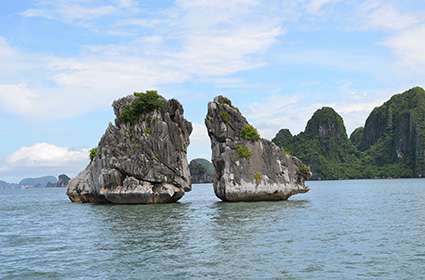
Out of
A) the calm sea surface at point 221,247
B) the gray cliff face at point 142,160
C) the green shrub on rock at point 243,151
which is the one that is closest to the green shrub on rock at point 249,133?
the green shrub on rock at point 243,151

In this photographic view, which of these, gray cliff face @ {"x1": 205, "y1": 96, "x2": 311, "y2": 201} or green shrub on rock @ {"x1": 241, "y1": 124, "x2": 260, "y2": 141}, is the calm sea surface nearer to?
gray cliff face @ {"x1": 205, "y1": 96, "x2": 311, "y2": 201}

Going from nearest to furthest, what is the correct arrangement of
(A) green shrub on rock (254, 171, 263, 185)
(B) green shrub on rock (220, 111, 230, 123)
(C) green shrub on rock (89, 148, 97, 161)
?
(A) green shrub on rock (254, 171, 263, 185)
(B) green shrub on rock (220, 111, 230, 123)
(C) green shrub on rock (89, 148, 97, 161)

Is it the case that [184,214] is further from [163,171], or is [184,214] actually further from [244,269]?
[244,269]

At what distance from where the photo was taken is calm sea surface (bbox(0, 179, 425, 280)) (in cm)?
1902

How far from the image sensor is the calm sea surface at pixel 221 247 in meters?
19.0

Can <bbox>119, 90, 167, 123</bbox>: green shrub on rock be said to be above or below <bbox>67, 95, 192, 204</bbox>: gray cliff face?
above

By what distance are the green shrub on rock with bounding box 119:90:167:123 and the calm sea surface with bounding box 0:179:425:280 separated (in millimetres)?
18708

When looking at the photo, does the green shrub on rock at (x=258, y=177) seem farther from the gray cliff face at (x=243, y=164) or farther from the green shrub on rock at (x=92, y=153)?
the green shrub on rock at (x=92, y=153)

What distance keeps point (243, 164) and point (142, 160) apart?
10394 millimetres

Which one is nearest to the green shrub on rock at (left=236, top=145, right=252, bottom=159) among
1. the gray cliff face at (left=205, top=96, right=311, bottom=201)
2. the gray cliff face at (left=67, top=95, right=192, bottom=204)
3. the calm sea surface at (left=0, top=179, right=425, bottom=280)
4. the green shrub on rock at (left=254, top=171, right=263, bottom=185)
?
the gray cliff face at (left=205, top=96, right=311, bottom=201)

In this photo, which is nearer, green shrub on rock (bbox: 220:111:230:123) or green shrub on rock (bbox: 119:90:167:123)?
green shrub on rock (bbox: 220:111:230:123)

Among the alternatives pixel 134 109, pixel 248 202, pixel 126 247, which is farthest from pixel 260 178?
pixel 126 247

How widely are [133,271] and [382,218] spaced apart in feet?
74.7

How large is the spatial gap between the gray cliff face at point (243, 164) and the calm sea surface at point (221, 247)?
476 inches
